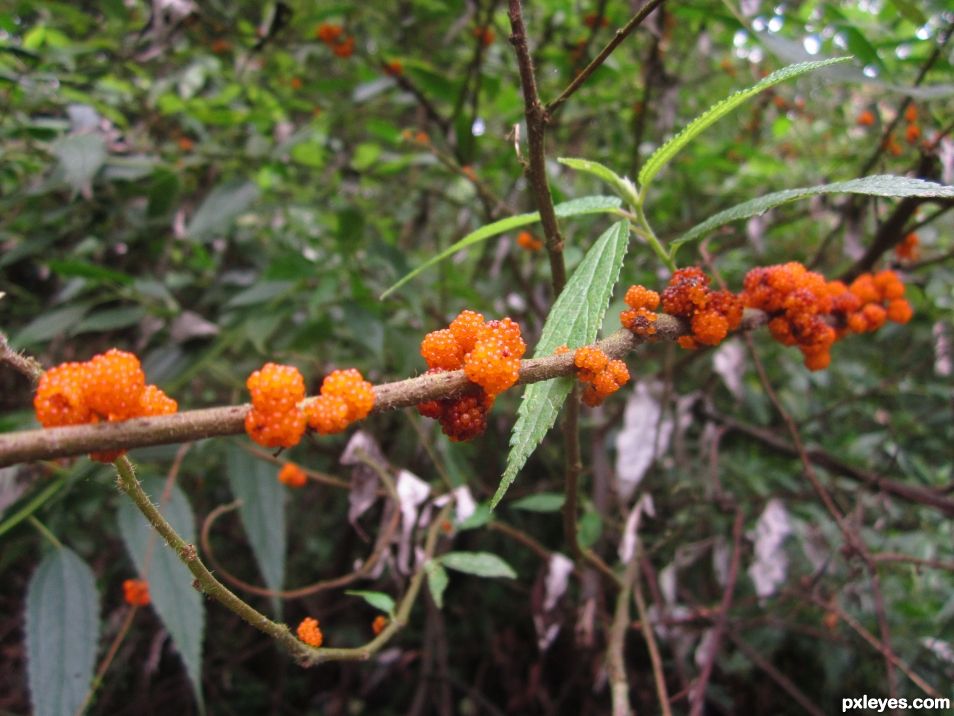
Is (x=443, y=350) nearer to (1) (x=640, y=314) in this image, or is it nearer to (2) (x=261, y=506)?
(1) (x=640, y=314)

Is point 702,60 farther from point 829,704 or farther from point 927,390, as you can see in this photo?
point 829,704

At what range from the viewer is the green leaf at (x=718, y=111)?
0.69 meters

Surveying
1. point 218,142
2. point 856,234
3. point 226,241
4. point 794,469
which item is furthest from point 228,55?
point 794,469

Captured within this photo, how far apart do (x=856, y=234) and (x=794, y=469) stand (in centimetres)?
105

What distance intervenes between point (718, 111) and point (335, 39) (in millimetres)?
2045

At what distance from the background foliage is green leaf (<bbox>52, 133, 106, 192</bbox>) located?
0.04ft

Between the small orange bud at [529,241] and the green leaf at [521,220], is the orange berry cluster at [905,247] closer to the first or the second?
the small orange bud at [529,241]

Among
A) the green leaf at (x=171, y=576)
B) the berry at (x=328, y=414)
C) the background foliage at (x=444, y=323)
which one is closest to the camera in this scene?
the berry at (x=328, y=414)

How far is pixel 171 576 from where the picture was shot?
4.48 feet

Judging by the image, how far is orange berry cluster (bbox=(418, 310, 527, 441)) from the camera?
0.64 metres

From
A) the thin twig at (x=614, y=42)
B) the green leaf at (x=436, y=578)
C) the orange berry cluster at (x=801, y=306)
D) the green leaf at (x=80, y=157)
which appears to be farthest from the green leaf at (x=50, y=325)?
the orange berry cluster at (x=801, y=306)

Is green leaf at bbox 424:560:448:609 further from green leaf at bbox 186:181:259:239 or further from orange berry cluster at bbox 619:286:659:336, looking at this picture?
green leaf at bbox 186:181:259:239

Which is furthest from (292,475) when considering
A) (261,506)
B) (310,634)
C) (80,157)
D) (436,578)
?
(80,157)

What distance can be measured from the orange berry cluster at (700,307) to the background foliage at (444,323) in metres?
0.65
